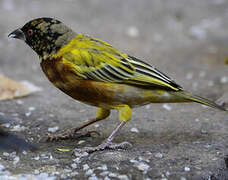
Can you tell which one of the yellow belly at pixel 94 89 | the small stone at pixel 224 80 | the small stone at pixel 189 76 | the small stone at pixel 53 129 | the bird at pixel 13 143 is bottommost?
the bird at pixel 13 143

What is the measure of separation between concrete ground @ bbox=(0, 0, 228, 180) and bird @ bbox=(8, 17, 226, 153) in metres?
0.44

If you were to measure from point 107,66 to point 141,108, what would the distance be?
5.71ft

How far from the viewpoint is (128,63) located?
440cm

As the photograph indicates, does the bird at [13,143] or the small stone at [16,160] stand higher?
the bird at [13,143]

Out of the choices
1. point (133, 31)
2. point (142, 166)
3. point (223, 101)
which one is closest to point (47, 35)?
point (142, 166)

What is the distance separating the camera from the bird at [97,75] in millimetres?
4211

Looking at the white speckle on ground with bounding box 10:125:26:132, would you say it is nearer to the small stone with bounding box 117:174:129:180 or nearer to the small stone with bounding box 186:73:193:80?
the small stone with bounding box 117:174:129:180

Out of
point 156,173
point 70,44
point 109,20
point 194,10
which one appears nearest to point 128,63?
point 70,44

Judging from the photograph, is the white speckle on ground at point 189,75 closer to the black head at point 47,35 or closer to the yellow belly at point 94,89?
the yellow belly at point 94,89

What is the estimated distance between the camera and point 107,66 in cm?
433

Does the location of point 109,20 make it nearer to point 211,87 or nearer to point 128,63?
point 211,87

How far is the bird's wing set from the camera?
167 inches

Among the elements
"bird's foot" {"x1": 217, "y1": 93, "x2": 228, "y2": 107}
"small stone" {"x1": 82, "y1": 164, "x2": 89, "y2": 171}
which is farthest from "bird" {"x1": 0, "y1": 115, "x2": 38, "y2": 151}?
"bird's foot" {"x1": 217, "y1": 93, "x2": 228, "y2": 107}

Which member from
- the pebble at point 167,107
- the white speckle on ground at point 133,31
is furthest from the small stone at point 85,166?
the white speckle on ground at point 133,31
